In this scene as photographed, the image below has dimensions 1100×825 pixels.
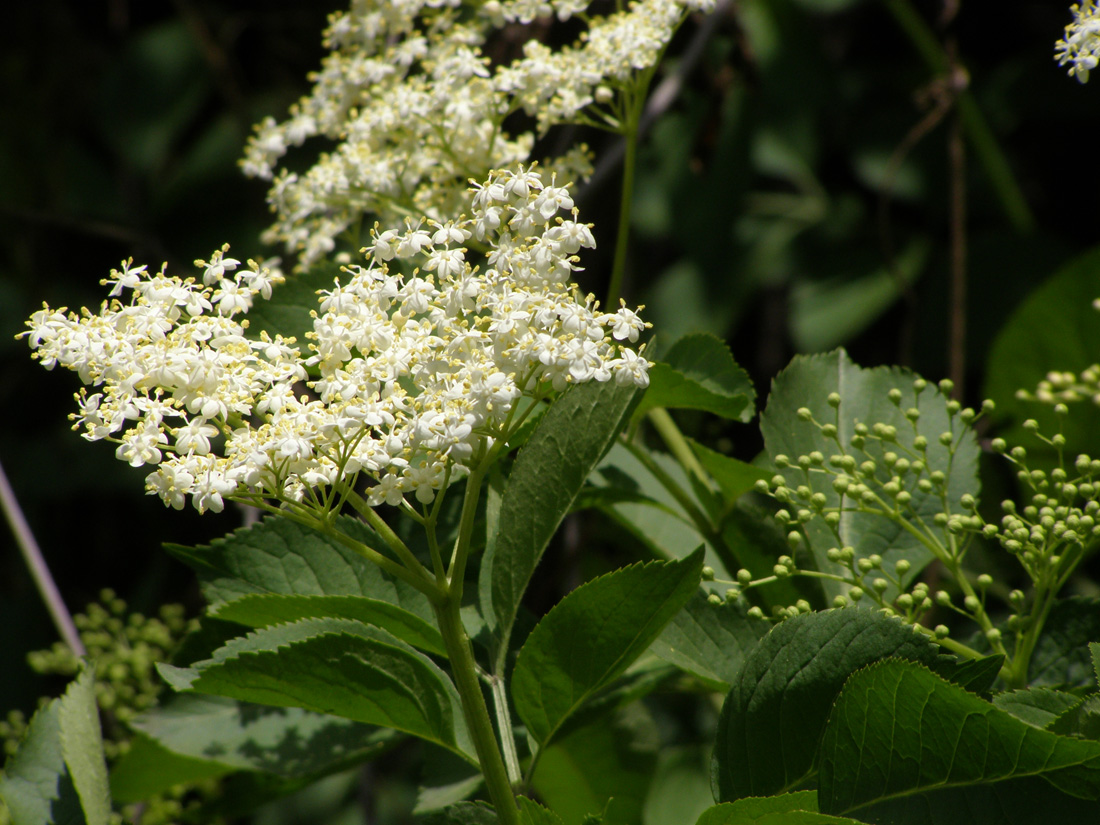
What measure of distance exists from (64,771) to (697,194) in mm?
1765

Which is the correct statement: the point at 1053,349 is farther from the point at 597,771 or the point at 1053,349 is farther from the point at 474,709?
the point at 474,709

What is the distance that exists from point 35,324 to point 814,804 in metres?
0.79

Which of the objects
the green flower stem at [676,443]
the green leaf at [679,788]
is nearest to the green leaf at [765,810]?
the green flower stem at [676,443]

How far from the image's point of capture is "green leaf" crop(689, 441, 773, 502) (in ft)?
3.58

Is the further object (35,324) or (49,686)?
(49,686)

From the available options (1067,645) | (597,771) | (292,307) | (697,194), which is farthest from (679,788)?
(697,194)

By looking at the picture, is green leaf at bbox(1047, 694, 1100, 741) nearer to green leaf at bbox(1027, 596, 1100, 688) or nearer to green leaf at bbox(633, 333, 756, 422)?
green leaf at bbox(1027, 596, 1100, 688)

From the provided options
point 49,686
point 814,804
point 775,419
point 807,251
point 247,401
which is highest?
point 807,251

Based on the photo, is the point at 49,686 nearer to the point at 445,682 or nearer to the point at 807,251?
the point at 445,682

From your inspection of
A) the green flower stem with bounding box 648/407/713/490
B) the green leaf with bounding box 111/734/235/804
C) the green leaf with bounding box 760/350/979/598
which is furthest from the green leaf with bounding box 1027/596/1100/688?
the green leaf with bounding box 111/734/235/804

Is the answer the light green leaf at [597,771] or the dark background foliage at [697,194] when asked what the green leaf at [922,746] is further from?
the dark background foliage at [697,194]

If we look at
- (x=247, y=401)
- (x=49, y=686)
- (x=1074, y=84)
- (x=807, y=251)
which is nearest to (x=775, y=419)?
(x=247, y=401)

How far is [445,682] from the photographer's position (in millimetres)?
873

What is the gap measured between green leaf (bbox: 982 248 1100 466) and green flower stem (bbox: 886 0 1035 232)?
526 millimetres
